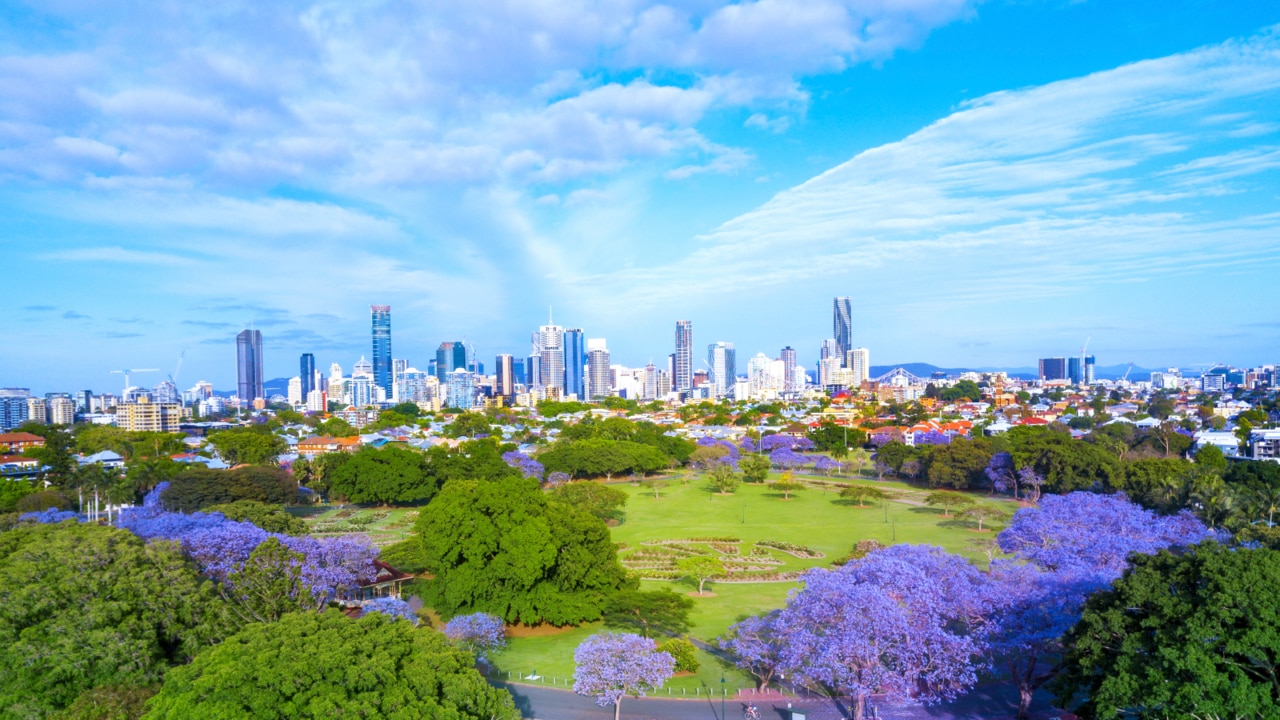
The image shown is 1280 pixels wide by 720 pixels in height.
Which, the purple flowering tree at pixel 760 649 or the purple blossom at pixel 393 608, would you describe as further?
the purple blossom at pixel 393 608

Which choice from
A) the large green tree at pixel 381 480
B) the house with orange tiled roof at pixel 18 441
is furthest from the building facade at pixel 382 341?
the large green tree at pixel 381 480

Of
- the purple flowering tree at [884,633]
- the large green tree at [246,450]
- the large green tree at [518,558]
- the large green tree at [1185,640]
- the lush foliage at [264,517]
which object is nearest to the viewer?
the large green tree at [1185,640]

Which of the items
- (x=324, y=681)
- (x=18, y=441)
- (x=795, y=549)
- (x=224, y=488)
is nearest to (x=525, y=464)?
(x=224, y=488)

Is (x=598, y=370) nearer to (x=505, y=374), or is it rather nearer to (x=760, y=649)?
(x=505, y=374)

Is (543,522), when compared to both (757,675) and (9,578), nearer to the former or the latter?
(757,675)

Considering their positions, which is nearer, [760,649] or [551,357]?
[760,649]

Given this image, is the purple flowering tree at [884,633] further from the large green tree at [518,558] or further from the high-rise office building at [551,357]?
the high-rise office building at [551,357]

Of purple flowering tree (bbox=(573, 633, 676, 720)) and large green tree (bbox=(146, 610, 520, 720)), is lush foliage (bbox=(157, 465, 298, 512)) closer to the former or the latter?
large green tree (bbox=(146, 610, 520, 720))
